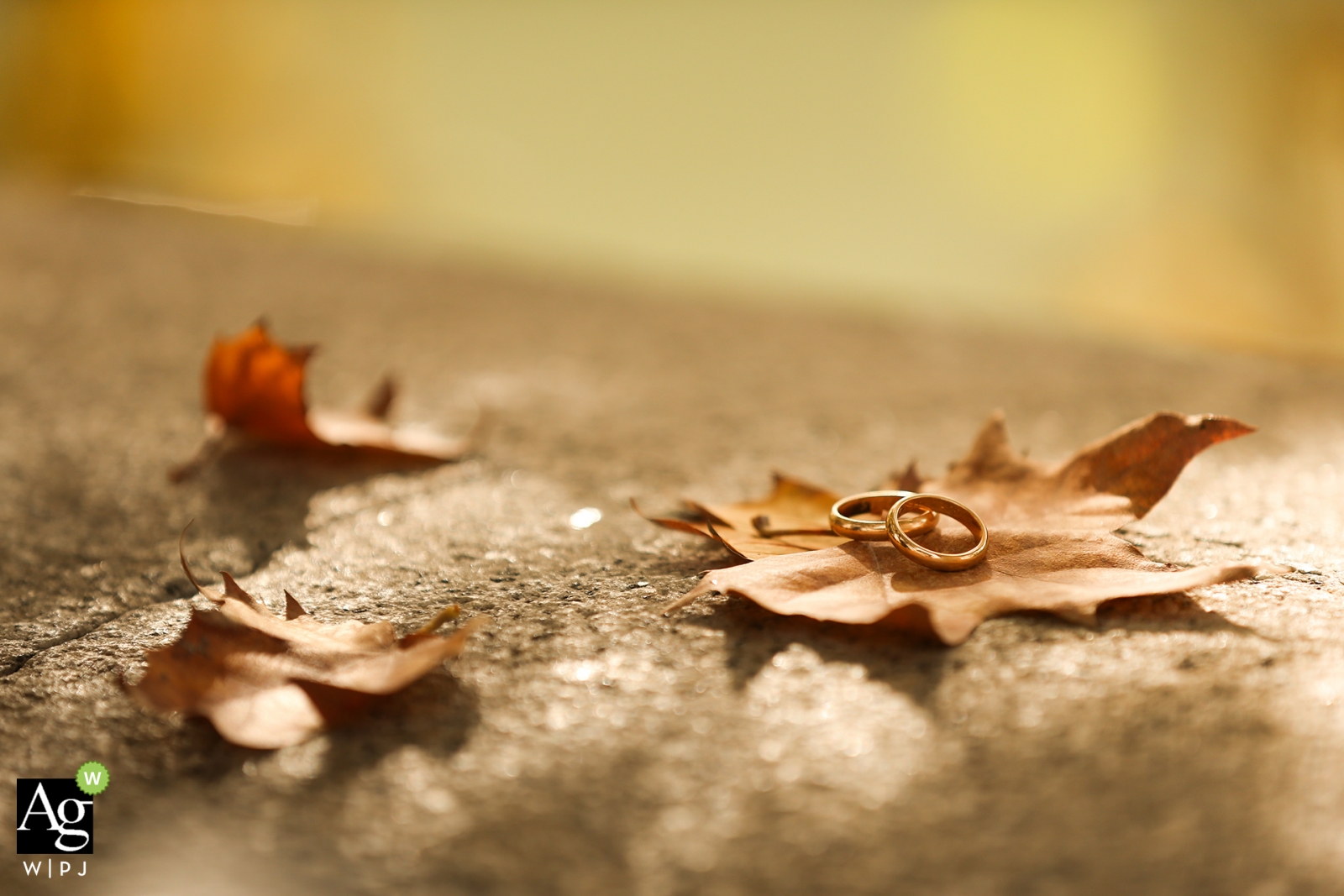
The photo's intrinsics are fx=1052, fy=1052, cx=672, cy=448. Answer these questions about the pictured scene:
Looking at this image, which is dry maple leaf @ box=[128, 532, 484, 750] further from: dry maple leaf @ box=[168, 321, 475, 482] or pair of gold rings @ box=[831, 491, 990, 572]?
dry maple leaf @ box=[168, 321, 475, 482]

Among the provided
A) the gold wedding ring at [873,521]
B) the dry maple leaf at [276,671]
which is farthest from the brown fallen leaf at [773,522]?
the dry maple leaf at [276,671]

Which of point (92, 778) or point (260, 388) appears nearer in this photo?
point (92, 778)

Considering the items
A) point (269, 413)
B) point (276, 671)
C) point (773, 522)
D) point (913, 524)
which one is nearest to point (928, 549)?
point (913, 524)

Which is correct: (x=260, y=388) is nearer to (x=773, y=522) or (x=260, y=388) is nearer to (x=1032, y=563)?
(x=773, y=522)

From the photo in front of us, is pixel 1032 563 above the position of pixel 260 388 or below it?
below

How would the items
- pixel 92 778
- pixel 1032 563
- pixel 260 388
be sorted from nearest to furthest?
pixel 92 778
pixel 1032 563
pixel 260 388

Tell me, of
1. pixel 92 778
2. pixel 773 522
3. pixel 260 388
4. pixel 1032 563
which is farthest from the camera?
pixel 260 388
